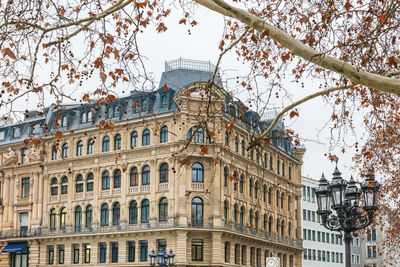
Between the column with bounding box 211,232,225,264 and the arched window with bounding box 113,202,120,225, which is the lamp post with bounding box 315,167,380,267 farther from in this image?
the arched window with bounding box 113,202,120,225

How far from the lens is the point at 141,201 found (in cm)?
4897

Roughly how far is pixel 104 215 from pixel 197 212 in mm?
8171

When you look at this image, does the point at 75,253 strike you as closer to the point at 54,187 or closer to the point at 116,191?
the point at 54,187

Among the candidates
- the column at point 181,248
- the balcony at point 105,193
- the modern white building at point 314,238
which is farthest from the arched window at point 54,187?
the modern white building at point 314,238

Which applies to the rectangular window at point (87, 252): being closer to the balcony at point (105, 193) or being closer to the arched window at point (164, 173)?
the balcony at point (105, 193)

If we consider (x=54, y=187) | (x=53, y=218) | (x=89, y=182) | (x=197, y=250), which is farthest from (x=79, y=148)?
(x=197, y=250)

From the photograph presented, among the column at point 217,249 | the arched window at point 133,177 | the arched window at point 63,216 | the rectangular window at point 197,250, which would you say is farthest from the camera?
the arched window at point 63,216

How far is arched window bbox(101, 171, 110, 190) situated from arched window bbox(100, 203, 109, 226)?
136 centimetres

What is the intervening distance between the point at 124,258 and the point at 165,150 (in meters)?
8.87

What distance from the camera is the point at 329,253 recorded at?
3260 inches

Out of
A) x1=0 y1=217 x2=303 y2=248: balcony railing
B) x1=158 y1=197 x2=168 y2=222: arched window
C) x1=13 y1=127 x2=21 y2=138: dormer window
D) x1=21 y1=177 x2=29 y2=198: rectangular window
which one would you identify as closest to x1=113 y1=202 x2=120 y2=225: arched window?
x1=0 y1=217 x2=303 y2=248: balcony railing

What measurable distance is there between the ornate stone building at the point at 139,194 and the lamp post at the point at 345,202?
992 inches

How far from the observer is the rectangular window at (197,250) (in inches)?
1855

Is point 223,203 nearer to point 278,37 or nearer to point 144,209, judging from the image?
point 144,209
